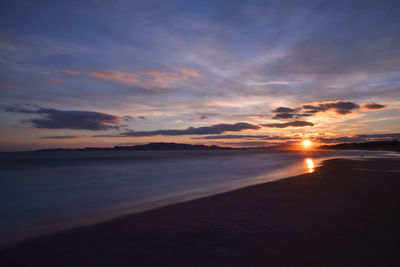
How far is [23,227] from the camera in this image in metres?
6.96

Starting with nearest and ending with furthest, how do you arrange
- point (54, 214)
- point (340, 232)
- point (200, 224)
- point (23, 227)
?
point (340, 232)
point (200, 224)
point (23, 227)
point (54, 214)

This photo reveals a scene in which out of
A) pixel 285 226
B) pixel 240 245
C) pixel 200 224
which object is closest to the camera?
pixel 240 245

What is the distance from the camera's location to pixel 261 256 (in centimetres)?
397

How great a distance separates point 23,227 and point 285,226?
7.35m

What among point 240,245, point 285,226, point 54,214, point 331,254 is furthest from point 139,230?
point 54,214

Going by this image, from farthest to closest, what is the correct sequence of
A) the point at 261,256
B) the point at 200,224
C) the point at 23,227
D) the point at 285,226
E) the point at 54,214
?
the point at 54,214 < the point at 23,227 < the point at 200,224 < the point at 285,226 < the point at 261,256

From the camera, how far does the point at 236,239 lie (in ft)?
15.5

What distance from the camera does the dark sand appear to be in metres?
3.93

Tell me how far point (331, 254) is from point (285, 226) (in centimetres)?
140

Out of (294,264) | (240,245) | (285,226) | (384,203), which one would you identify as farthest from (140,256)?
(384,203)

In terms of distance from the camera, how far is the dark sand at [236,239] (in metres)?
3.93

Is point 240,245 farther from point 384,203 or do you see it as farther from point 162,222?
point 384,203

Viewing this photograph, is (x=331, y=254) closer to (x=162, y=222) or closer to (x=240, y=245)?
(x=240, y=245)

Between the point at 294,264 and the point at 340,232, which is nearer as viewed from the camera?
the point at 294,264
